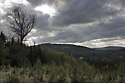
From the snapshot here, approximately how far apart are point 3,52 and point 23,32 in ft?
40.1

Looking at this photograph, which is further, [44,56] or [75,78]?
[44,56]

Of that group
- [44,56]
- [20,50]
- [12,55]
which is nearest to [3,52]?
[12,55]

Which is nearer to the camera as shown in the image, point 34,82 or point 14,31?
point 34,82

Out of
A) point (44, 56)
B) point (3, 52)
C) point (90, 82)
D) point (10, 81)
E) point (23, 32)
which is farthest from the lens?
point (44, 56)

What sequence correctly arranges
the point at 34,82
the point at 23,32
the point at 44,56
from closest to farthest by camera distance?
1. the point at 34,82
2. the point at 23,32
3. the point at 44,56

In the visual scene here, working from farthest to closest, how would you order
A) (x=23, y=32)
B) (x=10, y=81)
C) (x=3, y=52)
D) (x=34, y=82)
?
(x=3, y=52)
(x=23, y=32)
(x=34, y=82)
(x=10, y=81)

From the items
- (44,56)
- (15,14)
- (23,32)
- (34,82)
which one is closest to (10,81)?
(34,82)

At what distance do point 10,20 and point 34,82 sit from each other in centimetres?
2507

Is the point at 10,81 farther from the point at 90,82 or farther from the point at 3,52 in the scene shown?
the point at 3,52

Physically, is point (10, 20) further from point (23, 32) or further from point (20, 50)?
point (20, 50)

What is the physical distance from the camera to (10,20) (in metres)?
29.3

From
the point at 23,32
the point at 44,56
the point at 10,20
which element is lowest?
the point at 44,56

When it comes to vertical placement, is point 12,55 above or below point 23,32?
below

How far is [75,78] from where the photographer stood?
7645 millimetres
